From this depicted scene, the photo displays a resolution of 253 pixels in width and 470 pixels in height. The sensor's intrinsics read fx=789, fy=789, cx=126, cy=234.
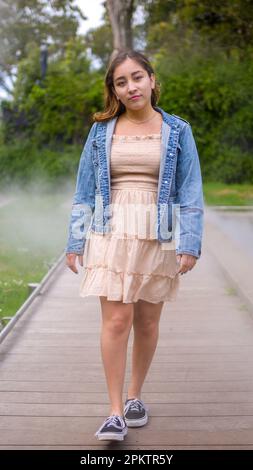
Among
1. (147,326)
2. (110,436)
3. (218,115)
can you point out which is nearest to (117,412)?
(110,436)

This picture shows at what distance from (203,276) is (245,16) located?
19.2 metres

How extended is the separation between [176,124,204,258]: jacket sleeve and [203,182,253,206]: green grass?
1427cm

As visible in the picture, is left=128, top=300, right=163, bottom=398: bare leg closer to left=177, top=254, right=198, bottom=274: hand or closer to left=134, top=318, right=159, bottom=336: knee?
left=134, top=318, right=159, bottom=336: knee

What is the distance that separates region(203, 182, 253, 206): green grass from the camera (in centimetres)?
1798

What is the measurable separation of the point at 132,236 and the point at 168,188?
25 cm

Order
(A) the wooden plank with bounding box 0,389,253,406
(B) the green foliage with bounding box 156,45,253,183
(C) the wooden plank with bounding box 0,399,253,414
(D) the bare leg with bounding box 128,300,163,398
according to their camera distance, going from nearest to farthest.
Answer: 1. (D) the bare leg with bounding box 128,300,163,398
2. (C) the wooden plank with bounding box 0,399,253,414
3. (A) the wooden plank with bounding box 0,389,253,406
4. (B) the green foliage with bounding box 156,45,253,183

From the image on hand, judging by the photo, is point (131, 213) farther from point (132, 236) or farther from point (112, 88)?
point (112, 88)

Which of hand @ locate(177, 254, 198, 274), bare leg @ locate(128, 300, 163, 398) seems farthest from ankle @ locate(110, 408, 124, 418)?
hand @ locate(177, 254, 198, 274)

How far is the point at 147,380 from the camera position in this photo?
429cm

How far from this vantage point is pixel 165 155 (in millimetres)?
3316

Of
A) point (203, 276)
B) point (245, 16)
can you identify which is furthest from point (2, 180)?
point (203, 276)

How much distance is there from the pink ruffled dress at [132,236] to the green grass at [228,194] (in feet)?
46.9

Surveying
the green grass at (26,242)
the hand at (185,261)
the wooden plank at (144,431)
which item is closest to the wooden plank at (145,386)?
the wooden plank at (144,431)

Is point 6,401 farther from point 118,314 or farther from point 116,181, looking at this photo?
point 116,181
